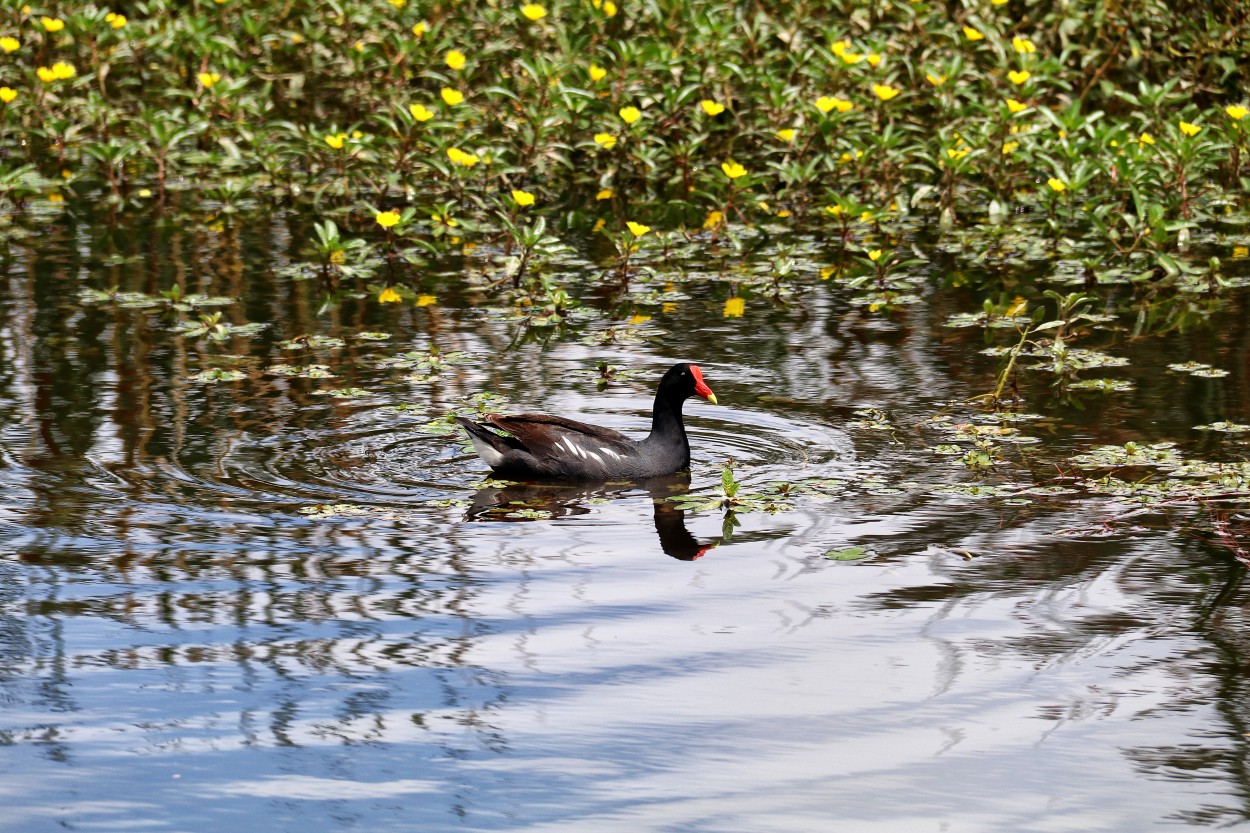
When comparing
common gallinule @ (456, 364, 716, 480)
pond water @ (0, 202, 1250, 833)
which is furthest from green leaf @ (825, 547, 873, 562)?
common gallinule @ (456, 364, 716, 480)

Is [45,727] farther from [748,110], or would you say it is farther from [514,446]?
[748,110]

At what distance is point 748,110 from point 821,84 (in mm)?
628

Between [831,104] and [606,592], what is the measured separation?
25.3 ft

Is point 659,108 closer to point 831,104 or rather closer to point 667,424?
point 831,104

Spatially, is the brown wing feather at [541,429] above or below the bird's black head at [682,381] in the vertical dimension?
below

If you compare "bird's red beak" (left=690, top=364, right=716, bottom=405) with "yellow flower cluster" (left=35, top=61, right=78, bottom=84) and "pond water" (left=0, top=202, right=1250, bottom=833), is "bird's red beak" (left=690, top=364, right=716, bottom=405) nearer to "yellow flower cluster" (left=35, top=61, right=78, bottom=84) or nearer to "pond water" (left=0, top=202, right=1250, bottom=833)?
"pond water" (left=0, top=202, right=1250, bottom=833)

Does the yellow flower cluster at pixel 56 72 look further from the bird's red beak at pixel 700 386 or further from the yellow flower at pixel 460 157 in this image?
the bird's red beak at pixel 700 386

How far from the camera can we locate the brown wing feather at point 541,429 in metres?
8.18

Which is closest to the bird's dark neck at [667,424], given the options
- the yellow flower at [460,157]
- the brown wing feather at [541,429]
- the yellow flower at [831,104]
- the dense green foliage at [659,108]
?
the brown wing feather at [541,429]

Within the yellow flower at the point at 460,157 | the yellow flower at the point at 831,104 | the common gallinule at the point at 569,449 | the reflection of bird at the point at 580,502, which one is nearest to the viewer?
the reflection of bird at the point at 580,502

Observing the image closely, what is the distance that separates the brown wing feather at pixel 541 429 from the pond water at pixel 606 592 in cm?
23

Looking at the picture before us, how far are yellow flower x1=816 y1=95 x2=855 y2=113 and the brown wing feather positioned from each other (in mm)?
6063

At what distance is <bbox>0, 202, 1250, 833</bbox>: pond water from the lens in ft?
17.2

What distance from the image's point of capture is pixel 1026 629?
20.7 feet
